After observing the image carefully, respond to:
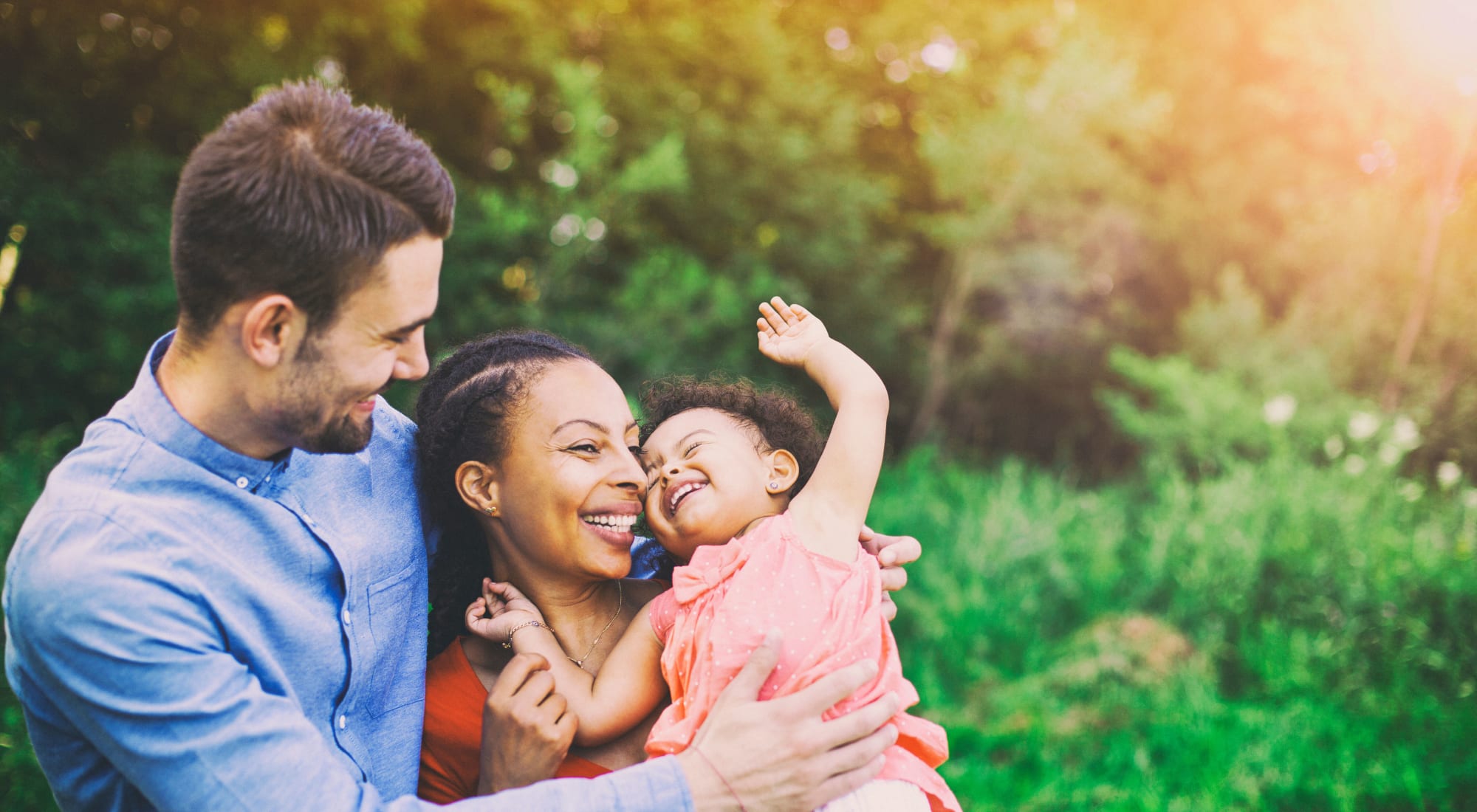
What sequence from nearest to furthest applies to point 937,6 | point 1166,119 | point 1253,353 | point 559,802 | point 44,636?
1. point 44,636
2. point 559,802
3. point 1253,353
4. point 937,6
5. point 1166,119

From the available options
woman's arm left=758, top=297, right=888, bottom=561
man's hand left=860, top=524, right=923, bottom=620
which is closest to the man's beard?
woman's arm left=758, top=297, right=888, bottom=561

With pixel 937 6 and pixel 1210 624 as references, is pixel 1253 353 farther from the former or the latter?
pixel 937 6

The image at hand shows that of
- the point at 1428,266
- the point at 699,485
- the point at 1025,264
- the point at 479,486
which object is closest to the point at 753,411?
the point at 699,485

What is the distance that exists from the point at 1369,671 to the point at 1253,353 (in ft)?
17.7

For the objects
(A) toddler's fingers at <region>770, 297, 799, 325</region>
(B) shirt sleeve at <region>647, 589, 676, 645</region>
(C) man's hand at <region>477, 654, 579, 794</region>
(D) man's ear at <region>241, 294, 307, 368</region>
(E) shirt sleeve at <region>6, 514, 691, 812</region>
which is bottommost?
(E) shirt sleeve at <region>6, 514, 691, 812</region>

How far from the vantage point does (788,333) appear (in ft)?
7.74

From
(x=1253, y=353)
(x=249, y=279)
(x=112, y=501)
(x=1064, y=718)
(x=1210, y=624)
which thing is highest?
(x=1253, y=353)

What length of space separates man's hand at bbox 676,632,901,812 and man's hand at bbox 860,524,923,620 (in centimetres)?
39

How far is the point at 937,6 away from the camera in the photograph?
1246 cm

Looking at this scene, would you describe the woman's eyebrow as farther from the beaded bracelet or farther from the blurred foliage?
the blurred foliage

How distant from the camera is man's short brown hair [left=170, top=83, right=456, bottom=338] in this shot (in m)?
1.55

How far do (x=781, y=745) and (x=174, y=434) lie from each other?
1.16 meters

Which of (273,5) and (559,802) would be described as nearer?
(559,802)

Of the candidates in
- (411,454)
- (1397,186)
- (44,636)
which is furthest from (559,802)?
(1397,186)
